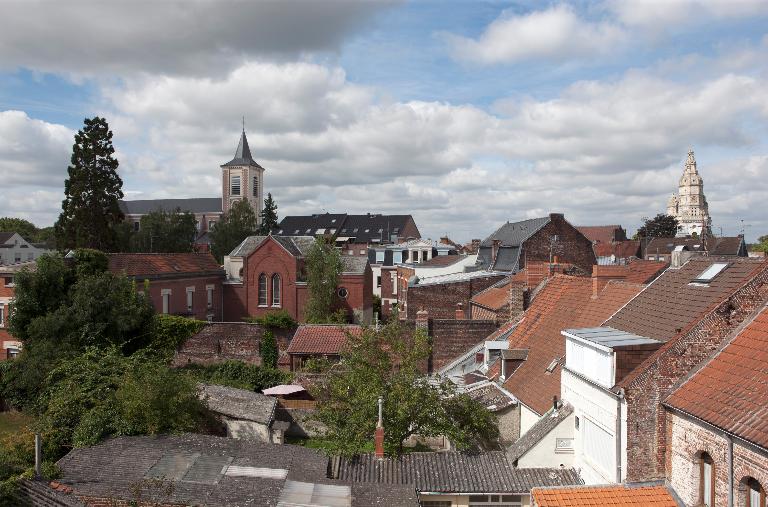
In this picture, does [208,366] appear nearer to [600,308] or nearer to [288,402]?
[288,402]

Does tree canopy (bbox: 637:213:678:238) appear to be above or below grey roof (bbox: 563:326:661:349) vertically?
above

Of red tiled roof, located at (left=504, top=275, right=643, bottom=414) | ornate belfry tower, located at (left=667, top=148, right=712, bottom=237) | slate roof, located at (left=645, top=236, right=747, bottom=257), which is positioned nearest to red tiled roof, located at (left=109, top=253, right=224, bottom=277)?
red tiled roof, located at (left=504, top=275, right=643, bottom=414)

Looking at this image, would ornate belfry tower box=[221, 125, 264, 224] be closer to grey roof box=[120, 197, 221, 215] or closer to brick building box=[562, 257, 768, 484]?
grey roof box=[120, 197, 221, 215]

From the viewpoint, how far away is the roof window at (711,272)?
14.4 metres

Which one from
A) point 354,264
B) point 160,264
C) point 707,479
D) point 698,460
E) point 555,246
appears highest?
point 555,246

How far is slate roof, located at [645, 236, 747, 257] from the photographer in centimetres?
6872

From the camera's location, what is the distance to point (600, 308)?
63.6 feet

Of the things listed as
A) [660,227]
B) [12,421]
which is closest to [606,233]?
[660,227]

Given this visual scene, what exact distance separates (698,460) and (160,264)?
44.3m

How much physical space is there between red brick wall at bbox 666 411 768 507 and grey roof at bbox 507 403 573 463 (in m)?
3.33

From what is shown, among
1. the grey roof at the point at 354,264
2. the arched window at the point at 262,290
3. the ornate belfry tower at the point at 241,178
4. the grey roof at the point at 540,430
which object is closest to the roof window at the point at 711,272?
the grey roof at the point at 540,430

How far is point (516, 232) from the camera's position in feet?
154

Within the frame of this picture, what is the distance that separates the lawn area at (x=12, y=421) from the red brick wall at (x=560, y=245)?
94.5 feet

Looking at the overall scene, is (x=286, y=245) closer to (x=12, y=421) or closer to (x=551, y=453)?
(x=12, y=421)
